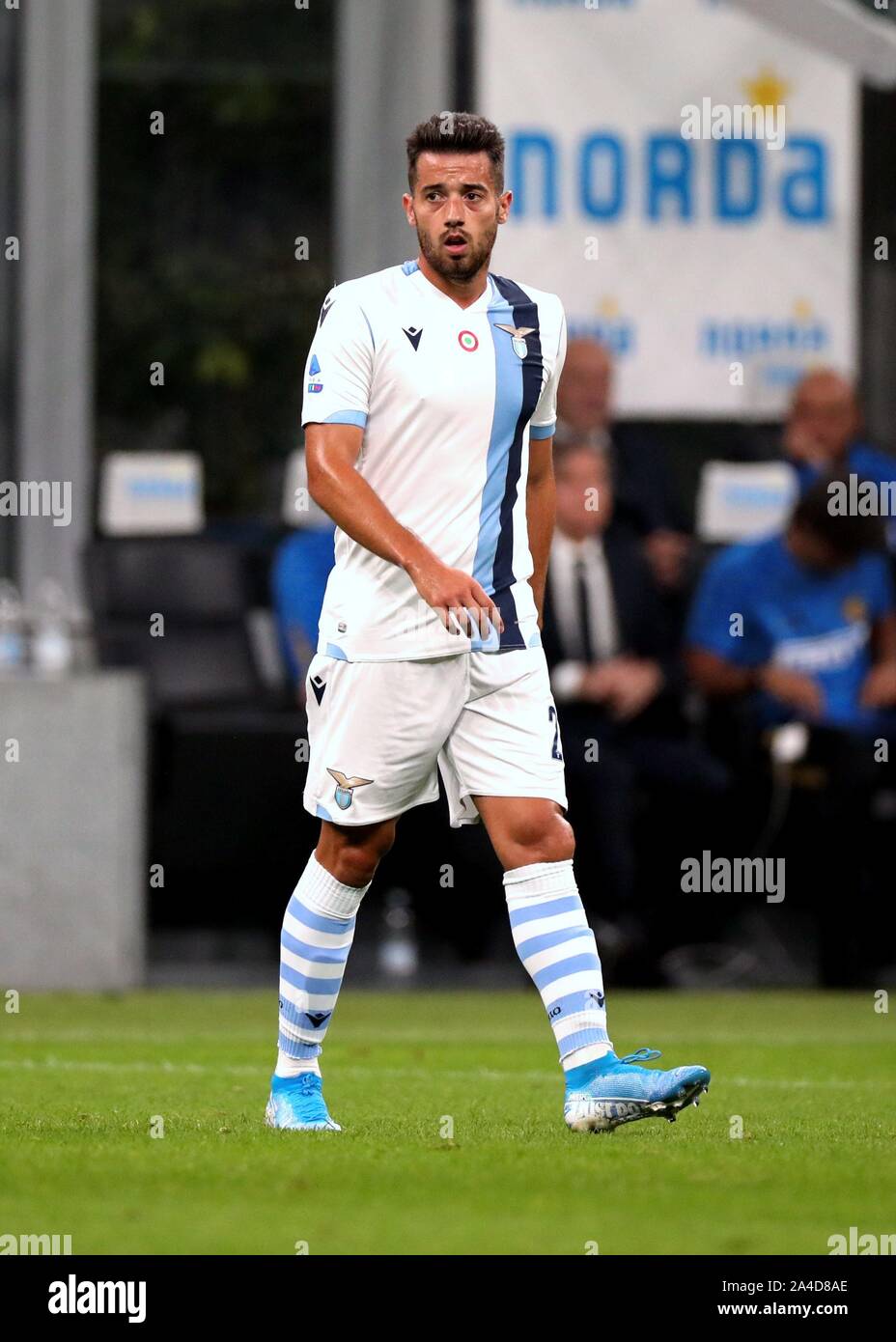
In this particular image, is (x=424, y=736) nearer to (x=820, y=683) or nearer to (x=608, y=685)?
(x=608, y=685)

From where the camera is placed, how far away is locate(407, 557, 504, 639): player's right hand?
6012mm

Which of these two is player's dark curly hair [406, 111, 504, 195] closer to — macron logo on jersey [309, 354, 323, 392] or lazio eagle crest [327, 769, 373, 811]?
macron logo on jersey [309, 354, 323, 392]

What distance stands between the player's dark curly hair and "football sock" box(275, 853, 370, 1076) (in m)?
1.57

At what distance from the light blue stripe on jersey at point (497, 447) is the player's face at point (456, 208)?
0.16m

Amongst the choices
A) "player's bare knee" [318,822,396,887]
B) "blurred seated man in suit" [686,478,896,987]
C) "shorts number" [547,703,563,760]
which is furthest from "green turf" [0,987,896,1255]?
"blurred seated man in suit" [686,478,896,987]

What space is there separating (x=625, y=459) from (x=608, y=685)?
72.1 inches

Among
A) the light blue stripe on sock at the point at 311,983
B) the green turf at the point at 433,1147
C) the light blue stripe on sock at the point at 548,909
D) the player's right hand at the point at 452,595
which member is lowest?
the green turf at the point at 433,1147

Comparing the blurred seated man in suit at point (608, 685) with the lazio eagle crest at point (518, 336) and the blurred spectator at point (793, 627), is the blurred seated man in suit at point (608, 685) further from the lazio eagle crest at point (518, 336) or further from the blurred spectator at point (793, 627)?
the lazio eagle crest at point (518, 336)

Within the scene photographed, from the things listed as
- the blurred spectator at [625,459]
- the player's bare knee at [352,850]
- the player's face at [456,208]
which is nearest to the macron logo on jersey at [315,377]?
the player's face at [456,208]

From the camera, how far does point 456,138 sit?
6297 millimetres

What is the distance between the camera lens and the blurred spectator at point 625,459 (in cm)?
1265

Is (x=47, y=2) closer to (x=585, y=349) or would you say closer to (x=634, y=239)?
→ (x=634, y=239)

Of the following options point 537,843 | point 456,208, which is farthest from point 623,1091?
point 456,208

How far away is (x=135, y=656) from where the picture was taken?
1337cm
